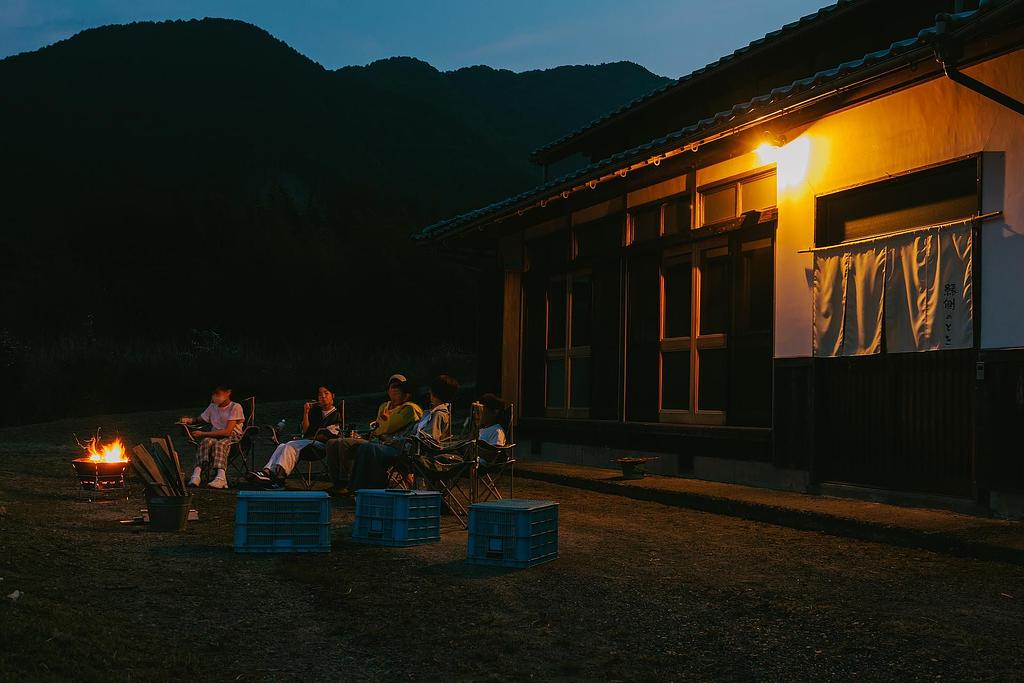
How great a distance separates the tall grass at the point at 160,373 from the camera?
2584 centimetres

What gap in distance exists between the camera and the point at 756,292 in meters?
10.5

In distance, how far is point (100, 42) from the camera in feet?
341

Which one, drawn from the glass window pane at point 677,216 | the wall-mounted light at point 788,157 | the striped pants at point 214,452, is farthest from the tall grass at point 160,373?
the wall-mounted light at point 788,157

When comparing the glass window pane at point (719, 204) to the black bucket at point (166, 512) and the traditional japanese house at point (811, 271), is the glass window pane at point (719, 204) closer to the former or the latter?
the traditional japanese house at point (811, 271)

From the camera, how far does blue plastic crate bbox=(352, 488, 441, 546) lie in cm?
671

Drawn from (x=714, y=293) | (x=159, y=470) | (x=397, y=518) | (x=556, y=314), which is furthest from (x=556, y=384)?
(x=397, y=518)

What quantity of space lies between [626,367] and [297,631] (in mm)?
8470

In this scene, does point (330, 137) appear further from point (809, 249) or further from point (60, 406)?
point (809, 249)

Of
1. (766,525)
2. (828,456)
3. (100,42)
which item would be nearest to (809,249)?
(828,456)

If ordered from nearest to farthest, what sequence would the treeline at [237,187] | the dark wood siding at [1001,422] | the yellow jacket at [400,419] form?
the dark wood siding at [1001,422] < the yellow jacket at [400,419] < the treeline at [237,187]

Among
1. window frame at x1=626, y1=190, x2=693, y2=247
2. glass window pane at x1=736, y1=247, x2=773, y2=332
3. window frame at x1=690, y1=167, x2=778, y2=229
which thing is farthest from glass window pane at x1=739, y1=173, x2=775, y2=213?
window frame at x1=626, y1=190, x2=693, y2=247

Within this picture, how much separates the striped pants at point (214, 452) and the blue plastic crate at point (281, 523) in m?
4.27

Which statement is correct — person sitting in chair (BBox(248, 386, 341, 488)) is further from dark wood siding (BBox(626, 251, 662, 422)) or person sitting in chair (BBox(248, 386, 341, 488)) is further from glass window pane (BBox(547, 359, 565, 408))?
glass window pane (BBox(547, 359, 565, 408))

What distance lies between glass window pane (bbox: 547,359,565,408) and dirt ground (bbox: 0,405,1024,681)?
21.4ft
